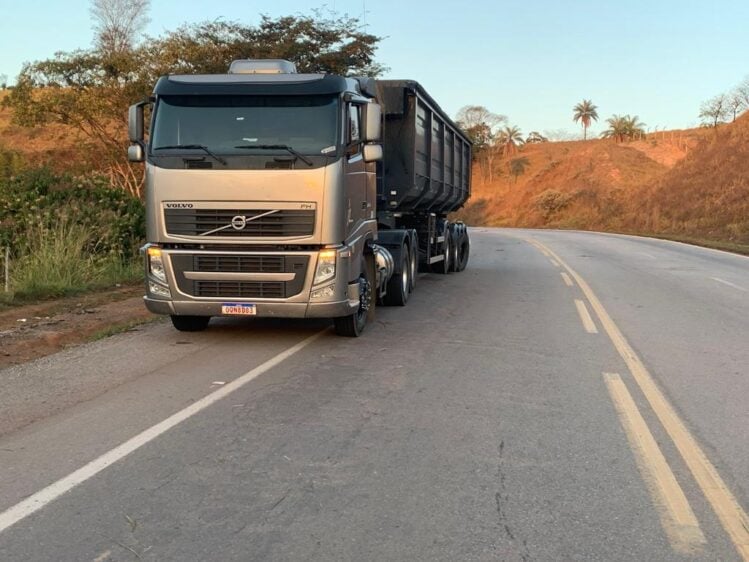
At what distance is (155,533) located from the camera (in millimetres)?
3676

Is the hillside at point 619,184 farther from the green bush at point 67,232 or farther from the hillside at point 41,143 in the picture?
the green bush at point 67,232

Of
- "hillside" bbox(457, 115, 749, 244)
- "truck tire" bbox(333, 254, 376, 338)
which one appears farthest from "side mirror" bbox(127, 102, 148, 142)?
"hillside" bbox(457, 115, 749, 244)

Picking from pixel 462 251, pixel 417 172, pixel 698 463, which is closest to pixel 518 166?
pixel 462 251

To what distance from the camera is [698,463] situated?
4.72m

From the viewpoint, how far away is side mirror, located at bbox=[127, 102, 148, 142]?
841 centimetres

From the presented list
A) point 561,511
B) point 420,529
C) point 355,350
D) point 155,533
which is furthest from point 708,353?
point 155,533

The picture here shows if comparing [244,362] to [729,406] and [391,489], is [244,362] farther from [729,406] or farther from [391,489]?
[729,406]

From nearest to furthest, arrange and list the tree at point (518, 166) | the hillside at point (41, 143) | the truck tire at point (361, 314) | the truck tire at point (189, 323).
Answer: the truck tire at point (361, 314)
the truck tire at point (189, 323)
the hillside at point (41, 143)
the tree at point (518, 166)

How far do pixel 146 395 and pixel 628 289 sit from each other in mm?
10826

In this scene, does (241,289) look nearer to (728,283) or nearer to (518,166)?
(728,283)

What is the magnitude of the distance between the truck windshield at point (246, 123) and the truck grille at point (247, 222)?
27.3 inches

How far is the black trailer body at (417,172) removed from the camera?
12.1 meters

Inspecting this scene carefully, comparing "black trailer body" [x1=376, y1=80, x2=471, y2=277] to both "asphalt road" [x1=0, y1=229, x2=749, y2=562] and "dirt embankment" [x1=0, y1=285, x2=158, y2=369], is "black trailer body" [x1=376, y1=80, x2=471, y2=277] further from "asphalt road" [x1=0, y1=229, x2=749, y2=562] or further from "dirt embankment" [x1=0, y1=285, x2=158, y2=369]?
"dirt embankment" [x1=0, y1=285, x2=158, y2=369]

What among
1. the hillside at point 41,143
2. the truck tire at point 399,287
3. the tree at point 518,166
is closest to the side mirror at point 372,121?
the truck tire at point 399,287
